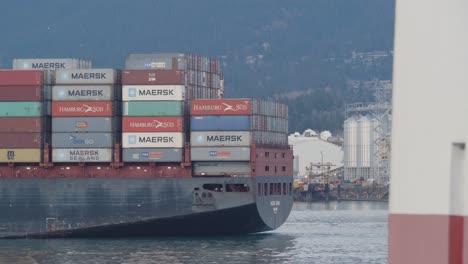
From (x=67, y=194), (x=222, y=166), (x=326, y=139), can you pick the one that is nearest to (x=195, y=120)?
(x=222, y=166)

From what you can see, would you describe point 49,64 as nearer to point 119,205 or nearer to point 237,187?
point 119,205

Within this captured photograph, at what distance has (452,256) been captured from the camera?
8.55ft

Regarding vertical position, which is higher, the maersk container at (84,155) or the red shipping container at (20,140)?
the red shipping container at (20,140)

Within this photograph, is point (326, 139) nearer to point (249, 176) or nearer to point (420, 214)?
point (249, 176)

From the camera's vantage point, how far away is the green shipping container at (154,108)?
47.5m

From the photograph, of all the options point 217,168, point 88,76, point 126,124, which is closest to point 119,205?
point 126,124

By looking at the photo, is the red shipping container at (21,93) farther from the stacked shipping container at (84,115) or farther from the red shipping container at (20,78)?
the stacked shipping container at (84,115)

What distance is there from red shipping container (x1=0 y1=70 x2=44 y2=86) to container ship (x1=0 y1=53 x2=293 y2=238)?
35 mm

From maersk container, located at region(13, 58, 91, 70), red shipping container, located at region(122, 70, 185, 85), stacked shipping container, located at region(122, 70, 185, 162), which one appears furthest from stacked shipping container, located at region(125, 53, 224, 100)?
maersk container, located at region(13, 58, 91, 70)

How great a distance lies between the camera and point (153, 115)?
4778cm

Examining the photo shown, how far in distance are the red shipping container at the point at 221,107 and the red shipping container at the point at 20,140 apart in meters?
5.52

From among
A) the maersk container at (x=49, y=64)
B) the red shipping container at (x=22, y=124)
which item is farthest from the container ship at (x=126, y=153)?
the maersk container at (x=49, y=64)

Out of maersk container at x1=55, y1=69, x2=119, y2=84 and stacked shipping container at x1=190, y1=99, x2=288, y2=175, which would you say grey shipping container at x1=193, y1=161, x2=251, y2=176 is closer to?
stacked shipping container at x1=190, y1=99, x2=288, y2=175

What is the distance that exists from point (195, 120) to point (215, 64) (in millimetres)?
5132
